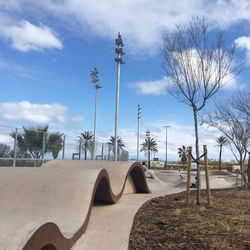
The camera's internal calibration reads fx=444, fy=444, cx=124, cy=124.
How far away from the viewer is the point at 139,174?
54.7 ft

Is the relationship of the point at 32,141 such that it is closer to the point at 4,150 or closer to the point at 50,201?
the point at 4,150

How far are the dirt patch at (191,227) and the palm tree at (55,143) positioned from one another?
1003 cm

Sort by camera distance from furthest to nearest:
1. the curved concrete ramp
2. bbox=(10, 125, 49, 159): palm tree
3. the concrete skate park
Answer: bbox=(10, 125, 49, 159): palm tree
the concrete skate park
the curved concrete ramp

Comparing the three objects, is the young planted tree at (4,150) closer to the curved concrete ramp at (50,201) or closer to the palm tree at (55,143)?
the palm tree at (55,143)

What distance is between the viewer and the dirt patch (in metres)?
7.12

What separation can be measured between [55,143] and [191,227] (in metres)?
13.5

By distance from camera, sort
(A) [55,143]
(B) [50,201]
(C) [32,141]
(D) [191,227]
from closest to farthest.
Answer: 1. (B) [50,201]
2. (D) [191,227]
3. (C) [32,141]
4. (A) [55,143]

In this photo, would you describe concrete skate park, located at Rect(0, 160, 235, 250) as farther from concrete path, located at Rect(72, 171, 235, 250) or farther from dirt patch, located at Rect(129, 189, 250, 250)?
dirt patch, located at Rect(129, 189, 250, 250)

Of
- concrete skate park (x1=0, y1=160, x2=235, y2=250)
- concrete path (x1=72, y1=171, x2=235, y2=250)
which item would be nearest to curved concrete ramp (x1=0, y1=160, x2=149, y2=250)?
concrete skate park (x1=0, y1=160, x2=235, y2=250)

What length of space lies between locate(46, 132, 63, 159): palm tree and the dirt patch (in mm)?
10026

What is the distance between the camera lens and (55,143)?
2088 cm

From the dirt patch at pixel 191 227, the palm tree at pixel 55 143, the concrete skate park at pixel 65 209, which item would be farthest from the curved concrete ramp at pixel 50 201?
the palm tree at pixel 55 143

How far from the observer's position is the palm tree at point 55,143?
20366 millimetres

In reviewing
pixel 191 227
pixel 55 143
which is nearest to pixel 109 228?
pixel 191 227
